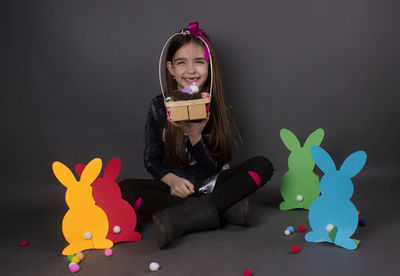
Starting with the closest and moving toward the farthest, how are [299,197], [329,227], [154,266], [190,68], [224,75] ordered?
[154,266], [329,227], [299,197], [190,68], [224,75]

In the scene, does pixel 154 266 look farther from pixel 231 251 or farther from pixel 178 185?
pixel 178 185

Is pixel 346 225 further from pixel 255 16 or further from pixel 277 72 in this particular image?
pixel 255 16

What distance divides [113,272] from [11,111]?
145cm

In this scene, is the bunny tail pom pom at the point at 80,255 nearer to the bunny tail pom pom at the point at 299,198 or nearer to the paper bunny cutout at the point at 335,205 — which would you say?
the paper bunny cutout at the point at 335,205

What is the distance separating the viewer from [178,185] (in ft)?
6.98

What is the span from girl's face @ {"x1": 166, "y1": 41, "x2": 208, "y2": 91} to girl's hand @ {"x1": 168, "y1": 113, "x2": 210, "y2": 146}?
0.79 ft

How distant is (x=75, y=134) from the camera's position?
2.63 m

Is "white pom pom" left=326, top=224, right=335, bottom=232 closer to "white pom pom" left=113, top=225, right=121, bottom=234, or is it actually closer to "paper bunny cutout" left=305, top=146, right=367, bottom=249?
"paper bunny cutout" left=305, top=146, right=367, bottom=249

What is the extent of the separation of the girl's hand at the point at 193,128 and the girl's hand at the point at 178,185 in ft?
0.61

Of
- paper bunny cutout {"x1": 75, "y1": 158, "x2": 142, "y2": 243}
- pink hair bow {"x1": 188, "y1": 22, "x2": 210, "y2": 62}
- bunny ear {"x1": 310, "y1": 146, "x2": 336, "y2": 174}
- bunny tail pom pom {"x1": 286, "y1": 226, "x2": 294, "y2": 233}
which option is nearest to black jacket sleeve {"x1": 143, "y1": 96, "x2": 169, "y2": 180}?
pink hair bow {"x1": 188, "y1": 22, "x2": 210, "y2": 62}

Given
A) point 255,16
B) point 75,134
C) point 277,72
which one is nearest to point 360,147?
point 277,72

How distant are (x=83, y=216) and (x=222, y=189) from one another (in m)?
0.59

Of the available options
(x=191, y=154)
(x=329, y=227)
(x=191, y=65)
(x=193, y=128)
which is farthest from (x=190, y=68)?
(x=329, y=227)

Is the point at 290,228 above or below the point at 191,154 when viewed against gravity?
below
